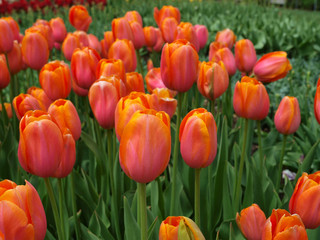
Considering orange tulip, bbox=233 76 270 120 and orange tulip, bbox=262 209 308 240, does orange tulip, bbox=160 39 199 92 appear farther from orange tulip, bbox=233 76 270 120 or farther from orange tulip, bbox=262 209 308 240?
orange tulip, bbox=262 209 308 240

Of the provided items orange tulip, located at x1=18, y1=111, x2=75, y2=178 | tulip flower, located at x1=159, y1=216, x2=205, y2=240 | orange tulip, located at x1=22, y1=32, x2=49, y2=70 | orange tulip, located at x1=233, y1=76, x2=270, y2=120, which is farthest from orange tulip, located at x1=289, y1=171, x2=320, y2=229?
orange tulip, located at x1=22, y1=32, x2=49, y2=70

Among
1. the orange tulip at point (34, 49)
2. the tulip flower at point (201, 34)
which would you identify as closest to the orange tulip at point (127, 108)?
the orange tulip at point (34, 49)

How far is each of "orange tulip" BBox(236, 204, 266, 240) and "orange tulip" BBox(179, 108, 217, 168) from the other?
0.53 feet

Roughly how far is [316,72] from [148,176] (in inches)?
155

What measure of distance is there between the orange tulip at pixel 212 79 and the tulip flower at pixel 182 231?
2.89ft

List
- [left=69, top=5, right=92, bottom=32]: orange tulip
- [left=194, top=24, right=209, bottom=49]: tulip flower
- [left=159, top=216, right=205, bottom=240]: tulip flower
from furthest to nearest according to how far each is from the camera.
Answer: [left=69, top=5, right=92, bottom=32]: orange tulip, [left=194, top=24, right=209, bottom=49]: tulip flower, [left=159, top=216, right=205, bottom=240]: tulip flower

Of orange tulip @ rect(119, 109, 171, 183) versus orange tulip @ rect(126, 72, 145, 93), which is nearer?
orange tulip @ rect(119, 109, 171, 183)

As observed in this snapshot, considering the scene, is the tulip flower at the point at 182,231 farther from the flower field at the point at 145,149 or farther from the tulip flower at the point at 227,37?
the tulip flower at the point at 227,37

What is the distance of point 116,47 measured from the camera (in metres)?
1.80

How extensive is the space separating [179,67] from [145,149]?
1.74 feet

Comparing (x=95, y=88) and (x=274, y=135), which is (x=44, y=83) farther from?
(x=274, y=135)

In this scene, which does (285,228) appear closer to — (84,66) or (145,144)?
(145,144)

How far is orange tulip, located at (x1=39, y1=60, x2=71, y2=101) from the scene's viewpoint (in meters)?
1.57

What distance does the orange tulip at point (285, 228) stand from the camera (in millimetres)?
736
